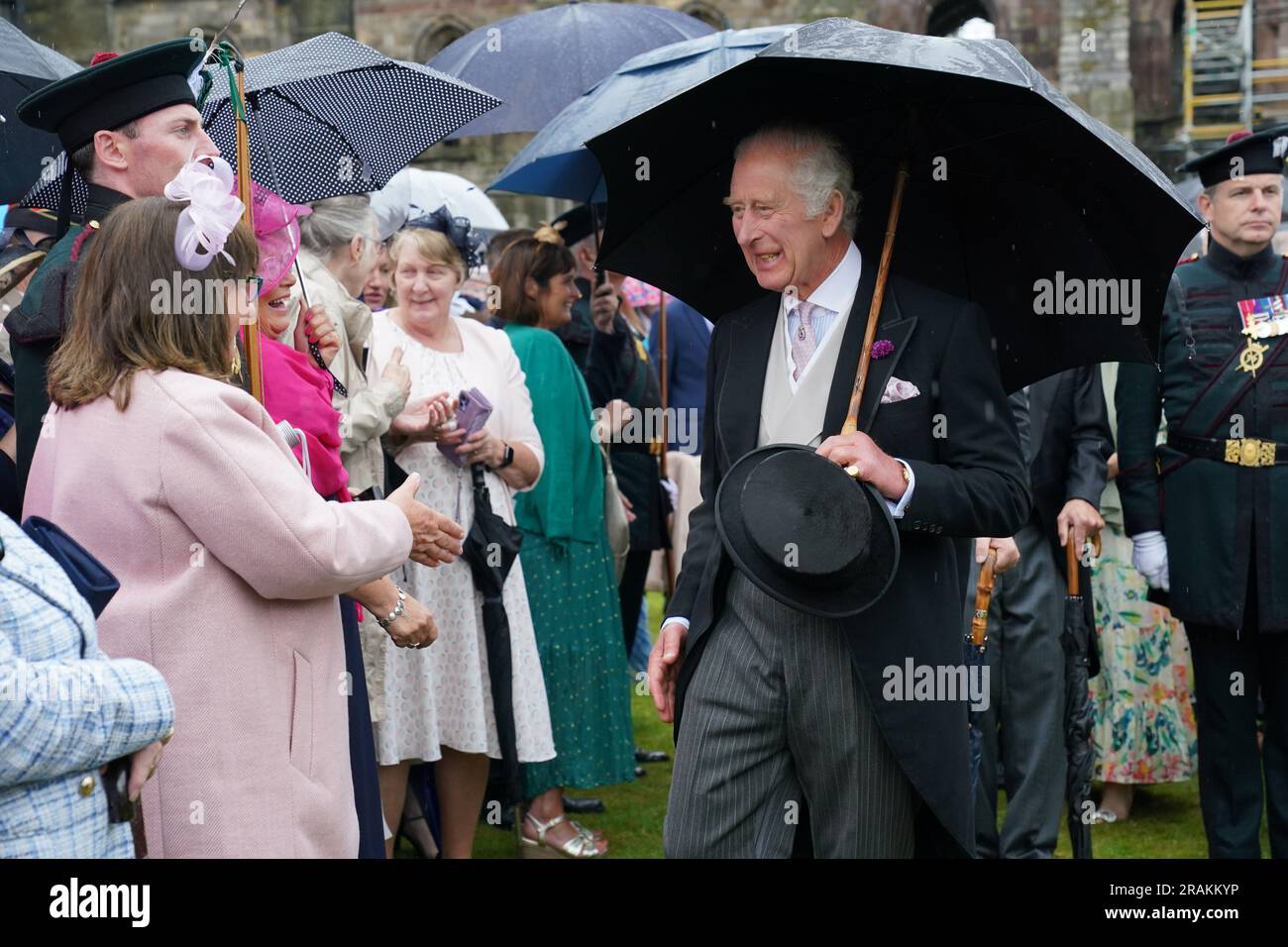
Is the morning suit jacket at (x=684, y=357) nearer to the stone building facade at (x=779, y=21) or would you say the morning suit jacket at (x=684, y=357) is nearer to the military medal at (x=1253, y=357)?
the military medal at (x=1253, y=357)

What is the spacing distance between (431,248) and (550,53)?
8.99 ft

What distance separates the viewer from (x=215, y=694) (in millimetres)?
3059

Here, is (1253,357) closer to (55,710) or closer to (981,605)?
(981,605)

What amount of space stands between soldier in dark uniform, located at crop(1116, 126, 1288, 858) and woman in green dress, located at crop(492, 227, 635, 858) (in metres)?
2.23

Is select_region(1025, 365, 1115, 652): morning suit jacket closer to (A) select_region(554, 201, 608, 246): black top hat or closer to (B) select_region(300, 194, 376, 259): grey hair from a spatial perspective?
(B) select_region(300, 194, 376, 259): grey hair

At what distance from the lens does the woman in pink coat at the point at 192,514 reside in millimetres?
2967

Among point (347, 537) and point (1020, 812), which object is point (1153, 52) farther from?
point (347, 537)

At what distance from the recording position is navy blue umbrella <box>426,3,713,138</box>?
794cm

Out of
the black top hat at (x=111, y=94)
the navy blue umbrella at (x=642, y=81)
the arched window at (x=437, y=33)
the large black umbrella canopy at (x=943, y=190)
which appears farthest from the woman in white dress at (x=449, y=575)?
the arched window at (x=437, y=33)

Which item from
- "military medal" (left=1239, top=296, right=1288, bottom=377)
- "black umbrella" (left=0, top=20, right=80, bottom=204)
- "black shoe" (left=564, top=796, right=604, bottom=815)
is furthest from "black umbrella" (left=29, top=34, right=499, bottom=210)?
"black shoe" (left=564, top=796, right=604, bottom=815)

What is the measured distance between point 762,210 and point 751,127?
291mm
